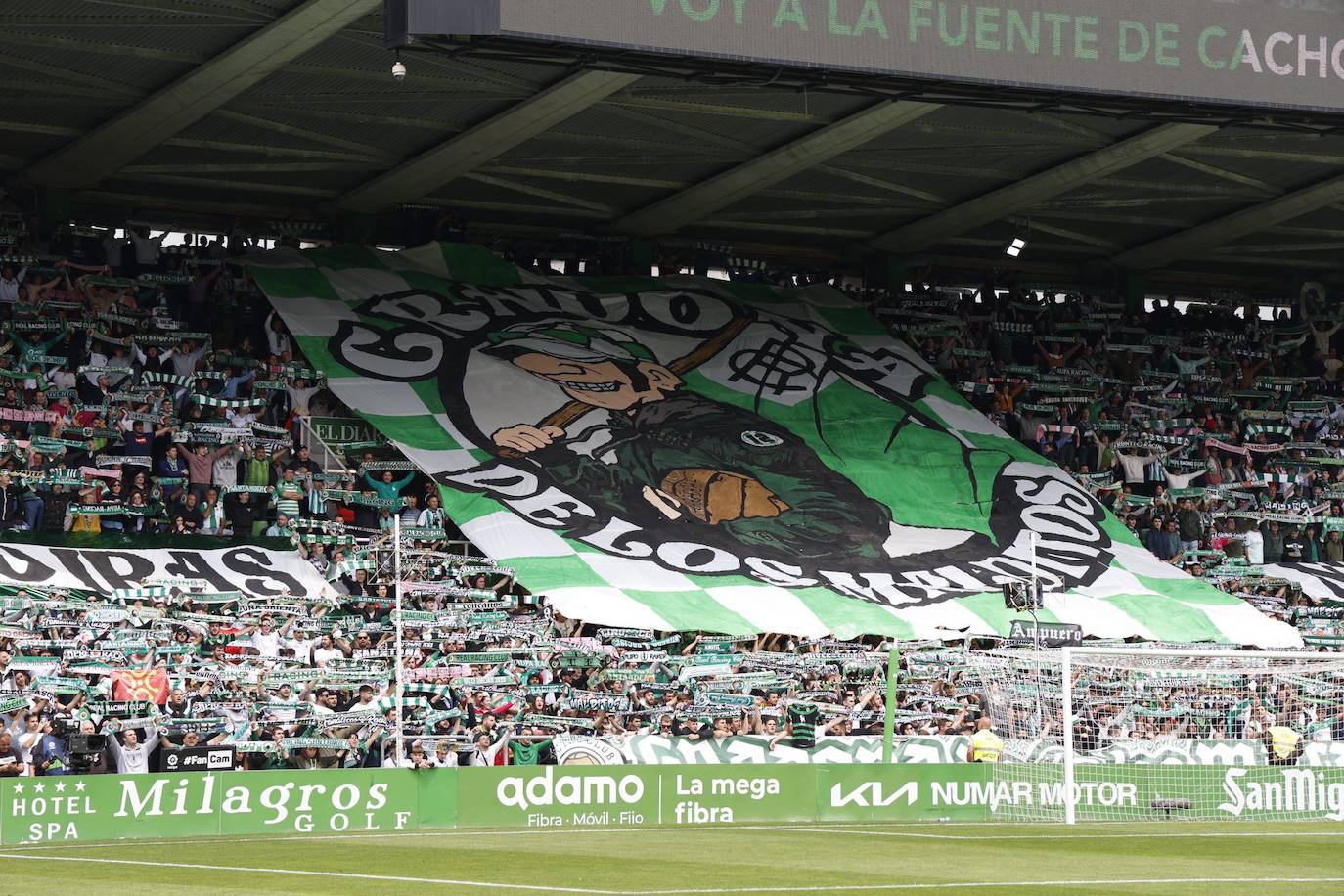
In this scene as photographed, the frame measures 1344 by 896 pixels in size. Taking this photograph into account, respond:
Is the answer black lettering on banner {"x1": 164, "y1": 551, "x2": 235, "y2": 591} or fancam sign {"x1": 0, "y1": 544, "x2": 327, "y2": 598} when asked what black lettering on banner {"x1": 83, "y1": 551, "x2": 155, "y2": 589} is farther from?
black lettering on banner {"x1": 164, "y1": 551, "x2": 235, "y2": 591}

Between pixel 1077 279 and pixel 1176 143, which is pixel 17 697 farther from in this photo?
pixel 1077 279

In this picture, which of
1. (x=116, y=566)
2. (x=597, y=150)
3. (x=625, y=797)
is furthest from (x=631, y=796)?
(x=597, y=150)

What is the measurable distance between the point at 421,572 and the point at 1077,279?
1996cm

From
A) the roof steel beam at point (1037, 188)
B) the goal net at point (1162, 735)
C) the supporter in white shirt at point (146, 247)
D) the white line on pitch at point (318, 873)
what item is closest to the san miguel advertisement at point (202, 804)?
the white line on pitch at point (318, 873)

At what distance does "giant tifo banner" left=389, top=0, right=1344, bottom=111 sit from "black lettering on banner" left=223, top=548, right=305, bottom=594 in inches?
370

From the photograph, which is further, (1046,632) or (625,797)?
(1046,632)

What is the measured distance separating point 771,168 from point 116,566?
1342 centimetres

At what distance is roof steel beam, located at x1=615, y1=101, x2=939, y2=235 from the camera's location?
102ft

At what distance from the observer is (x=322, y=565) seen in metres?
27.2

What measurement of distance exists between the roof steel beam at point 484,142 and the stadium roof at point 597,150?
0.05 m

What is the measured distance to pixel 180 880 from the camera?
15.6 m

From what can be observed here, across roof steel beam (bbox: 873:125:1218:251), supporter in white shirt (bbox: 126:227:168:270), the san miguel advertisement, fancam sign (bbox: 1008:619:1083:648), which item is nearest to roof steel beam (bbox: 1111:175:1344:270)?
roof steel beam (bbox: 873:125:1218:251)

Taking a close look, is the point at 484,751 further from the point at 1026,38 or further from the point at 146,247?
the point at 146,247

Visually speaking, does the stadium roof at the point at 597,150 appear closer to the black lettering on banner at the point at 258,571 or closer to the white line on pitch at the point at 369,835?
the black lettering on banner at the point at 258,571
